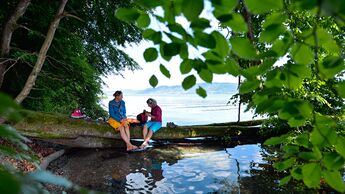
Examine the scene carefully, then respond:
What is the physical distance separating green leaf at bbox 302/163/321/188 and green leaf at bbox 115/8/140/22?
36.2 inches

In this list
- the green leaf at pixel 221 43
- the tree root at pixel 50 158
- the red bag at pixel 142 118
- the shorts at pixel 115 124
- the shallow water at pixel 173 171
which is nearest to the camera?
the green leaf at pixel 221 43

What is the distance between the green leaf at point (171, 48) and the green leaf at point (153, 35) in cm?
6

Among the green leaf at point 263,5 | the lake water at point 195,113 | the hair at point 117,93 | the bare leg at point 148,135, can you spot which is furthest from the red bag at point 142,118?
the green leaf at point 263,5

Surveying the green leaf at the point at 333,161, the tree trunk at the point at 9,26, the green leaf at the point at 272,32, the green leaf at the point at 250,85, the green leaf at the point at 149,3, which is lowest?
the green leaf at the point at 333,161

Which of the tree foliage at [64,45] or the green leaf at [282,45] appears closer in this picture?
the green leaf at [282,45]

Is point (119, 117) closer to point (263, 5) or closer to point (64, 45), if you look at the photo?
point (64, 45)

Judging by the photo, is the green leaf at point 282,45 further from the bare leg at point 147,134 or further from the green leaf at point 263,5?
the bare leg at point 147,134

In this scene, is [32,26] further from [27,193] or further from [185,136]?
[27,193]

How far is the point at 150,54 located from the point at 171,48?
16 centimetres

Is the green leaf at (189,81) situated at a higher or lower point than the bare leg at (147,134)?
higher

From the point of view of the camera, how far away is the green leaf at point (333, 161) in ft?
4.07

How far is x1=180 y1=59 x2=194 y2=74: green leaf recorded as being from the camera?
139cm

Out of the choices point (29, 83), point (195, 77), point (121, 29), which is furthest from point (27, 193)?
point (121, 29)

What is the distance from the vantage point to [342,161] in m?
1.24
